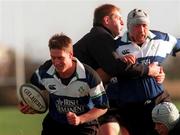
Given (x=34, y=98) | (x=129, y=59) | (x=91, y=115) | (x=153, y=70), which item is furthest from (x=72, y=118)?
(x=153, y=70)

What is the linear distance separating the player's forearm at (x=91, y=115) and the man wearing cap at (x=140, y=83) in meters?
0.53

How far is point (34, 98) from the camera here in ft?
31.8

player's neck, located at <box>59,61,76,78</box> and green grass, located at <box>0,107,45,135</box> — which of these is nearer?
player's neck, located at <box>59,61,76,78</box>

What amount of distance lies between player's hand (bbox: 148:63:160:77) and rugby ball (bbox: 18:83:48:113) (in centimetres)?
114

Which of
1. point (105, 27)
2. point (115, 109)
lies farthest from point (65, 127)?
point (105, 27)

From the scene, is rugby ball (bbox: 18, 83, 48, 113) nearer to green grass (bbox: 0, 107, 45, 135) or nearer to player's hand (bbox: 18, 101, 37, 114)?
player's hand (bbox: 18, 101, 37, 114)

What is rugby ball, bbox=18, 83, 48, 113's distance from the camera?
963cm

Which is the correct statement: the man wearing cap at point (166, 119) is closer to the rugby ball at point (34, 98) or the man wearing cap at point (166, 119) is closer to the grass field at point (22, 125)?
the rugby ball at point (34, 98)

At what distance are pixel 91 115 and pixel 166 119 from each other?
0.80 meters

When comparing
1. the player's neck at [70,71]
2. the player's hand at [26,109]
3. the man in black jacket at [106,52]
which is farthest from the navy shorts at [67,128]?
the player's neck at [70,71]

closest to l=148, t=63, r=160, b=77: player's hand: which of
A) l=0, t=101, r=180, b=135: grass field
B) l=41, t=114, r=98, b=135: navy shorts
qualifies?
l=41, t=114, r=98, b=135: navy shorts

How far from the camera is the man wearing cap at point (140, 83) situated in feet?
31.9

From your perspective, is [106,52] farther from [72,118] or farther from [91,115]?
[72,118]

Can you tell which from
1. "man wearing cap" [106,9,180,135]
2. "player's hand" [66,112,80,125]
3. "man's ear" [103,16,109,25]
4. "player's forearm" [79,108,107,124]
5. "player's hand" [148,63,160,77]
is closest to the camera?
"player's hand" [66,112,80,125]
